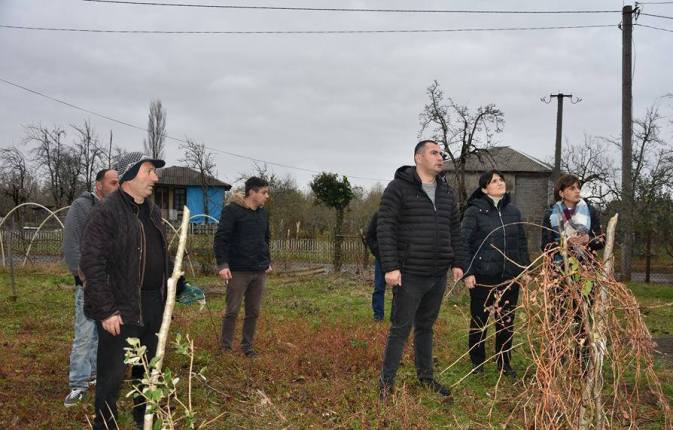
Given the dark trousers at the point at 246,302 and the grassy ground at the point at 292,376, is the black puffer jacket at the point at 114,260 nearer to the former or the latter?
the grassy ground at the point at 292,376

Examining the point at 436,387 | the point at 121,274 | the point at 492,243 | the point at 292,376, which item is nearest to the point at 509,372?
the point at 436,387

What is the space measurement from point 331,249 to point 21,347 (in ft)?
40.8

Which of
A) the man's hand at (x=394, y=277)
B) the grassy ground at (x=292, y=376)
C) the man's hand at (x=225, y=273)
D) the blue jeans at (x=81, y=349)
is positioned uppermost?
the man's hand at (x=394, y=277)

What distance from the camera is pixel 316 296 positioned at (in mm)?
10922

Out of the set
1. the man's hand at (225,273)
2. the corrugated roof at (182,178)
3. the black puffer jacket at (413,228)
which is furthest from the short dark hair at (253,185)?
the corrugated roof at (182,178)

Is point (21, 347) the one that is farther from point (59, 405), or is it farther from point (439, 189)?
point (439, 189)

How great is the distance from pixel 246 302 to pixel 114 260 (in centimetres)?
259

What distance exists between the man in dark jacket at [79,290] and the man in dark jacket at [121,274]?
0.91 metres

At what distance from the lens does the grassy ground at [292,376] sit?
391 cm

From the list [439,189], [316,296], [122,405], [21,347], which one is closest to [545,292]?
[439,189]

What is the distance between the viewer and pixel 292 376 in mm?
5078

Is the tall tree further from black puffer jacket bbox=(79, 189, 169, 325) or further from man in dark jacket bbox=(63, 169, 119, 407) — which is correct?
black puffer jacket bbox=(79, 189, 169, 325)

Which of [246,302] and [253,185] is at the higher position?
[253,185]

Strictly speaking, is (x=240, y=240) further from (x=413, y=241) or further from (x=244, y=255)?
(x=413, y=241)
